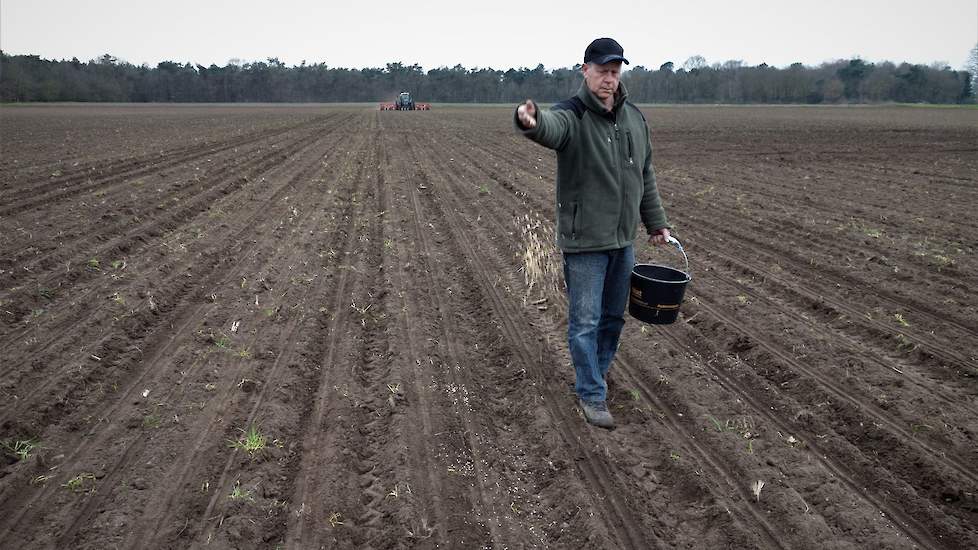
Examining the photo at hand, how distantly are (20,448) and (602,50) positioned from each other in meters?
4.34

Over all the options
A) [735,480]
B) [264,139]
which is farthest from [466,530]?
[264,139]

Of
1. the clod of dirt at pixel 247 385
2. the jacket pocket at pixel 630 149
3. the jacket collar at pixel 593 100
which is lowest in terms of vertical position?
the clod of dirt at pixel 247 385

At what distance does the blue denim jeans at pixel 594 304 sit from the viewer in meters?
3.75

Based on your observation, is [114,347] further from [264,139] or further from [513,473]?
[264,139]


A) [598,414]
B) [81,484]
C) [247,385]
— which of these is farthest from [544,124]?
[81,484]

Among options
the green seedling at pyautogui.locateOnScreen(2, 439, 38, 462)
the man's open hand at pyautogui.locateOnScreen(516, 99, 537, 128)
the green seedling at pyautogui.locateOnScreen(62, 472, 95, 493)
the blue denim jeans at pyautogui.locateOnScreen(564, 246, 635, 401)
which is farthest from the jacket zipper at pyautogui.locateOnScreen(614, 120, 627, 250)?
the green seedling at pyautogui.locateOnScreen(2, 439, 38, 462)

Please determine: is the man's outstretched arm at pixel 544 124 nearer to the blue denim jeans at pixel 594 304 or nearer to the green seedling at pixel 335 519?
the blue denim jeans at pixel 594 304

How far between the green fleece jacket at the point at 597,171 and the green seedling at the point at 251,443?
7.55ft

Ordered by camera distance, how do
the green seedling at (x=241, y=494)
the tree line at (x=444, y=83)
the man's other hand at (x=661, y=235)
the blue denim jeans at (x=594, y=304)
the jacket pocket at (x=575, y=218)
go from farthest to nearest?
the tree line at (x=444, y=83)
the man's other hand at (x=661, y=235)
the blue denim jeans at (x=594, y=304)
the jacket pocket at (x=575, y=218)
the green seedling at (x=241, y=494)

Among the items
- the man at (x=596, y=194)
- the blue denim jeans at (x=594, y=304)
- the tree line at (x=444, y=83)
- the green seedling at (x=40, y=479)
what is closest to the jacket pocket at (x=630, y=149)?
the man at (x=596, y=194)

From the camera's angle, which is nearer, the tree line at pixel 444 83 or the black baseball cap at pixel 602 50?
the black baseball cap at pixel 602 50

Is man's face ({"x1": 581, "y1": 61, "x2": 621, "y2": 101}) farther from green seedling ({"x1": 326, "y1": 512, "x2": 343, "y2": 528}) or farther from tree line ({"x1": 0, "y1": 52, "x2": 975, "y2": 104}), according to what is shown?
tree line ({"x1": 0, "y1": 52, "x2": 975, "y2": 104})

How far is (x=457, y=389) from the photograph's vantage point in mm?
4391

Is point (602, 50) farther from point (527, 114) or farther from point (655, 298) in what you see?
point (655, 298)
